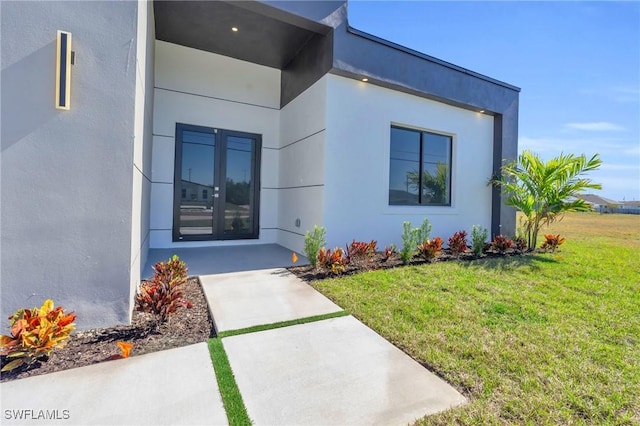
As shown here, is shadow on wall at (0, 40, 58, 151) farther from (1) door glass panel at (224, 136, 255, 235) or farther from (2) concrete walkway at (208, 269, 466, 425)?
(1) door glass panel at (224, 136, 255, 235)

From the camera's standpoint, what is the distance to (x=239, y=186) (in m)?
6.68

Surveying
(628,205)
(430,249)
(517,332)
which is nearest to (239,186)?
(430,249)

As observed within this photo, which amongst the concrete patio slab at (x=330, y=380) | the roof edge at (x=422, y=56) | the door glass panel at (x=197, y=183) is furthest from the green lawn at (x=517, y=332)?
the roof edge at (x=422, y=56)

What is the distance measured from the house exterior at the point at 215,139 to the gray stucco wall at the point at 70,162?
1 centimetres

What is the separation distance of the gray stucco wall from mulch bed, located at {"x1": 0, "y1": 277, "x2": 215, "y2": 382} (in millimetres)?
169

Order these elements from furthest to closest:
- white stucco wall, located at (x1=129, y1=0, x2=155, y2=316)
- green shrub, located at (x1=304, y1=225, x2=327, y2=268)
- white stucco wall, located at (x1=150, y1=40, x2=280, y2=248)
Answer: white stucco wall, located at (x1=150, y1=40, x2=280, y2=248) → green shrub, located at (x1=304, y1=225, x2=327, y2=268) → white stucco wall, located at (x1=129, y1=0, x2=155, y2=316)

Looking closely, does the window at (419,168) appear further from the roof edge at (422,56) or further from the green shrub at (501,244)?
the roof edge at (422,56)

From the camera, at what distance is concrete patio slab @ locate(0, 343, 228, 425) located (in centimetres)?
155

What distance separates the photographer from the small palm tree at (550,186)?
19.8 ft

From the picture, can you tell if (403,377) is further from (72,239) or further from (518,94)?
(518,94)

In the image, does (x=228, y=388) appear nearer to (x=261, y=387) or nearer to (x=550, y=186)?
(x=261, y=387)

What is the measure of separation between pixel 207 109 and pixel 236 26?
6.08 feet

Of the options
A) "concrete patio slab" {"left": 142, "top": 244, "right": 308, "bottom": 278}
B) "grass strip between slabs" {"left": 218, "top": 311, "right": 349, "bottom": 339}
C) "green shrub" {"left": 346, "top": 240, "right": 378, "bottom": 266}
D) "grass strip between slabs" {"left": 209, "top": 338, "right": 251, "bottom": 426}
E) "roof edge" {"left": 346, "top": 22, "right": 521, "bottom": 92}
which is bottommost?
"grass strip between slabs" {"left": 209, "top": 338, "right": 251, "bottom": 426}

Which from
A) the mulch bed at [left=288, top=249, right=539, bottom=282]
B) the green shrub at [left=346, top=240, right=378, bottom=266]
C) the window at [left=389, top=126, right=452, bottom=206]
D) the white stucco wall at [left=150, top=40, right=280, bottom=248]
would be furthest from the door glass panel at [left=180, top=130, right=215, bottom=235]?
the window at [left=389, top=126, right=452, bottom=206]
